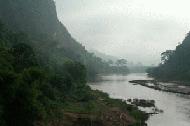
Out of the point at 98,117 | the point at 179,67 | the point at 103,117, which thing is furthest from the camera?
the point at 179,67

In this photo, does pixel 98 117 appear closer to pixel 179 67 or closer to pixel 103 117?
pixel 103 117

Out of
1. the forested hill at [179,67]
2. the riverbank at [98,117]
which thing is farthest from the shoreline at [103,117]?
the forested hill at [179,67]

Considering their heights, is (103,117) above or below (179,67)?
below

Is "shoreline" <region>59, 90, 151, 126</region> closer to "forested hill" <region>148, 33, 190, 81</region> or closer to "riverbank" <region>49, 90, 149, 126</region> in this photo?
"riverbank" <region>49, 90, 149, 126</region>

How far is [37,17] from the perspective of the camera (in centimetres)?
19638

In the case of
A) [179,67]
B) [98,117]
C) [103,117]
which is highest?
[179,67]

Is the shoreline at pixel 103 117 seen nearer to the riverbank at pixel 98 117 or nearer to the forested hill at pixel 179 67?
the riverbank at pixel 98 117

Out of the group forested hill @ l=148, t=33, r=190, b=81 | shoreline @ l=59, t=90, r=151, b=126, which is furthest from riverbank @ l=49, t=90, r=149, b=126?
forested hill @ l=148, t=33, r=190, b=81

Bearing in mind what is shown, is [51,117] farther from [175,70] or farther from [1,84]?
[175,70]

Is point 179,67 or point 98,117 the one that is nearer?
point 98,117

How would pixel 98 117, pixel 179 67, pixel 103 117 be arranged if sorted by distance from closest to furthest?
pixel 98 117, pixel 103 117, pixel 179 67

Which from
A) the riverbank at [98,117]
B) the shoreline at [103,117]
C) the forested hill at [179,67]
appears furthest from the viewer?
the forested hill at [179,67]

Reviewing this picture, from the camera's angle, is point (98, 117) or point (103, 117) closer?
point (98, 117)

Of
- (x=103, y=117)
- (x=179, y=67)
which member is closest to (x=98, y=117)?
(x=103, y=117)
